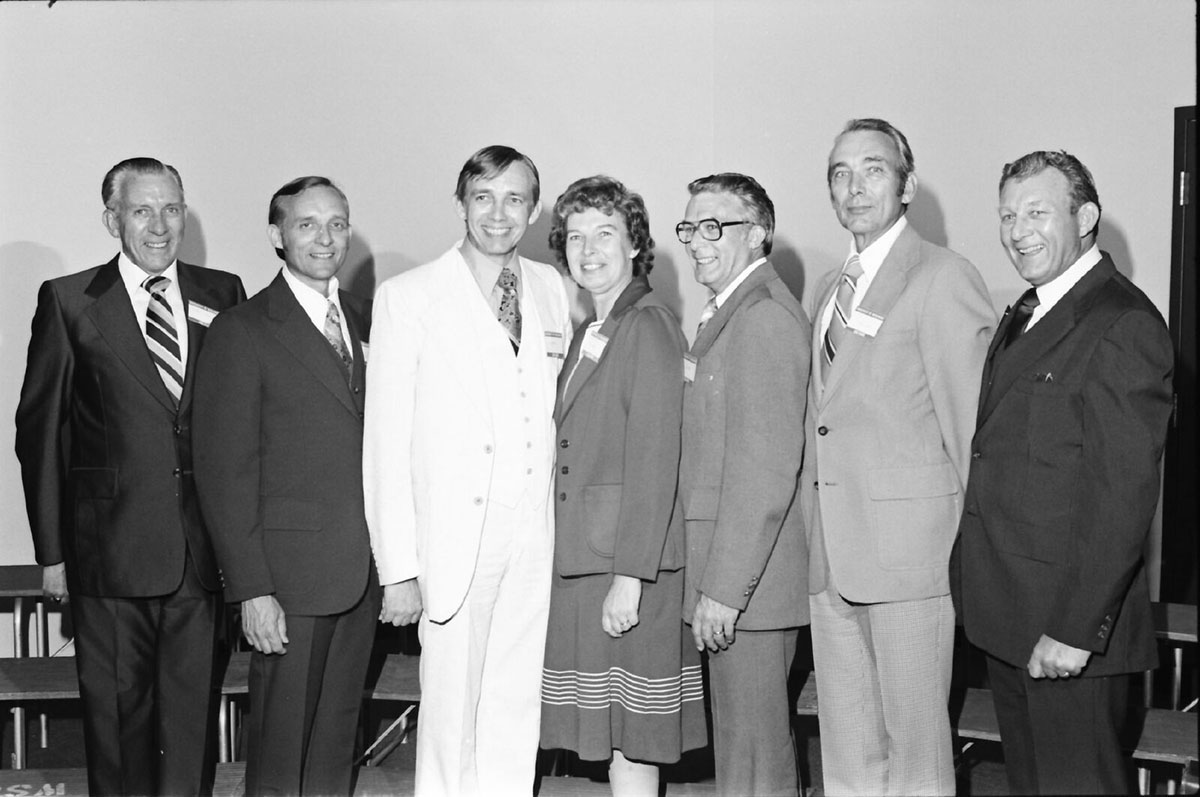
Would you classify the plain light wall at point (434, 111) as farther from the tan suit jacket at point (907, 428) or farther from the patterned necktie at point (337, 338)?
the tan suit jacket at point (907, 428)

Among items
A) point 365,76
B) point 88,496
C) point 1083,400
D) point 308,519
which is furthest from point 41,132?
point 1083,400

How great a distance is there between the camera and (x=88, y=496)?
11.7 feet

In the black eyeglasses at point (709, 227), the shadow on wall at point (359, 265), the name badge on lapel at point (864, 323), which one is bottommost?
the name badge on lapel at point (864, 323)

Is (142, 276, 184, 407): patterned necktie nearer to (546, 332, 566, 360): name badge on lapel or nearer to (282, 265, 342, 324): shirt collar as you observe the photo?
(282, 265, 342, 324): shirt collar

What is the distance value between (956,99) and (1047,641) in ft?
8.98

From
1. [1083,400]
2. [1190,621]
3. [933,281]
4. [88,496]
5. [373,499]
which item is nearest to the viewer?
[1083,400]

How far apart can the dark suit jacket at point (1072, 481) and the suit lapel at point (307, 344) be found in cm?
171

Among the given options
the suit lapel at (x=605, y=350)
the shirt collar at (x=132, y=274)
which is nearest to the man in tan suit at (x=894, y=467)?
the suit lapel at (x=605, y=350)

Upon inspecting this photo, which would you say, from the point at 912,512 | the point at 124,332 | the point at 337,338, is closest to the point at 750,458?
the point at 912,512

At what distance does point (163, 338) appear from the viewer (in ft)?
11.8

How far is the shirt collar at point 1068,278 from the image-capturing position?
2.93 m

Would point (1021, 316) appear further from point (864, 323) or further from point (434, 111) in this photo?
point (434, 111)

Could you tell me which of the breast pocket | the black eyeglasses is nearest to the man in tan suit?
the breast pocket

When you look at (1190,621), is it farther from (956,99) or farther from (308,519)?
(308,519)
